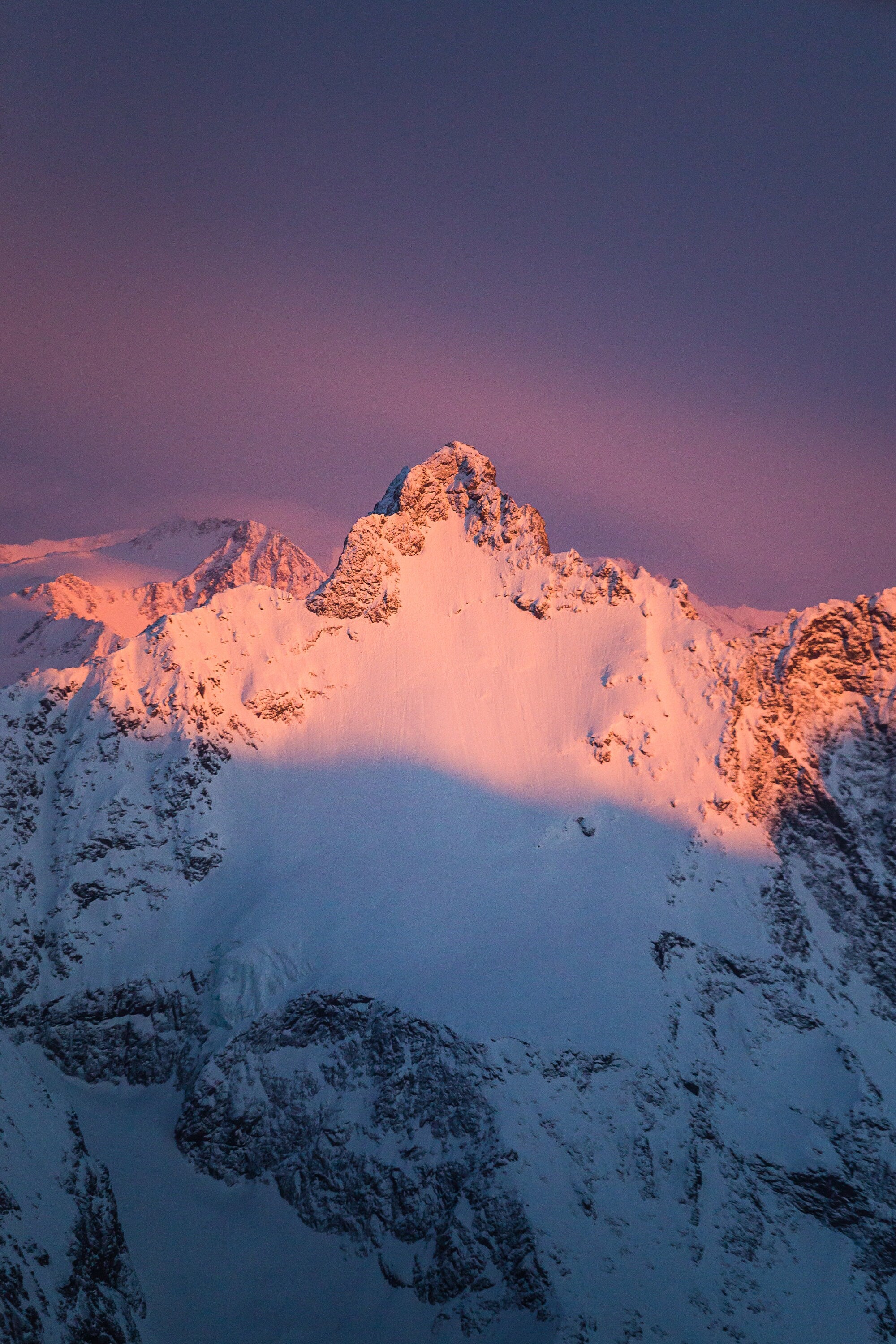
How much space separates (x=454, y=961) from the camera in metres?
76.2

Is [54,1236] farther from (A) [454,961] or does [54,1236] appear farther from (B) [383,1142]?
(A) [454,961]

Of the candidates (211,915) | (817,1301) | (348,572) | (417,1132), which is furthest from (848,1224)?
(348,572)

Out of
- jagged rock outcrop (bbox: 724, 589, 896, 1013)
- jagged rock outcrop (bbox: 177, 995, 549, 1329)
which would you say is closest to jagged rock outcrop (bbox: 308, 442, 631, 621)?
jagged rock outcrop (bbox: 724, 589, 896, 1013)

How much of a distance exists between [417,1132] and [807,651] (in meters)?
77.0

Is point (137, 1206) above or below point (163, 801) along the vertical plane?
below

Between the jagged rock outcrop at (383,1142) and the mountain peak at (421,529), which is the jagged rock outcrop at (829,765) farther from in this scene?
the jagged rock outcrop at (383,1142)

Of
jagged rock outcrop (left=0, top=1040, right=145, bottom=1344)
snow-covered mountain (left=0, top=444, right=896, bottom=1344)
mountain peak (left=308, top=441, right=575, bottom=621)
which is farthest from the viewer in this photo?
mountain peak (left=308, top=441, right=575, bottom=621)

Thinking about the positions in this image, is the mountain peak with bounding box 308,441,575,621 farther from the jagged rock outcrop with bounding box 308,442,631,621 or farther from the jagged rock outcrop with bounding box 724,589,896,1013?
the jagged rock outcrop with bounding box 724,589,896,1013

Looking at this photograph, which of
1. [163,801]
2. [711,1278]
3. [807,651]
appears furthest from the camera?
[807,651]

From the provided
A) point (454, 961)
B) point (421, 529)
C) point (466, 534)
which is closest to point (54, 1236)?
point (454, 961)

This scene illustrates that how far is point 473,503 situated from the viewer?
117188 millimetres

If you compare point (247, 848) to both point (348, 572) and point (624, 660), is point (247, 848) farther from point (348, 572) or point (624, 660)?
point (624, 660)

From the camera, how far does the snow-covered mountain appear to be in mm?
59406

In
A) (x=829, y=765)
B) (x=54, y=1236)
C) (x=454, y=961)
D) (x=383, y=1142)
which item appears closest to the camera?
(x=54, y=1236)
